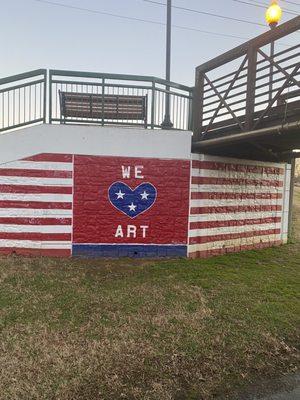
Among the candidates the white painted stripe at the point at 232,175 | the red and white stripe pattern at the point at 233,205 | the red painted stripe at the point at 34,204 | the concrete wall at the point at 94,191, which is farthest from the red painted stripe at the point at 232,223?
the red painted stripe at the point at 34,204

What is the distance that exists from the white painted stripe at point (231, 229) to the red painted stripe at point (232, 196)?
0.84m

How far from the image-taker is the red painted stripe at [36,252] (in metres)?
8.04

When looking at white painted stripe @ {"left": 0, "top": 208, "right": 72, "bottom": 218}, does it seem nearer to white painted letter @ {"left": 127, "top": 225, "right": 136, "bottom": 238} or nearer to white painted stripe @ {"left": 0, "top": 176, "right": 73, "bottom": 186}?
white painted stripe @ {"left": 0, "top": 176, "right": 73, "bottom": 186}

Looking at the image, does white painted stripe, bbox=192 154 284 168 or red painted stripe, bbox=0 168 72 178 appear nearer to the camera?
red painted stripe, bbox=0 168 72 178

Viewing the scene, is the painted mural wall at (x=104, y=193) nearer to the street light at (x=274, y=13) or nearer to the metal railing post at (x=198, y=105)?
the metal railing post at (x=198, y=105)

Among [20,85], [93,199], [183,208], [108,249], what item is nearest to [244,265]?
[183,208]

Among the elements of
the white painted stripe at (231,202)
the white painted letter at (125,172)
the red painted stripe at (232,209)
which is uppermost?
the white painted letter at (125,172)

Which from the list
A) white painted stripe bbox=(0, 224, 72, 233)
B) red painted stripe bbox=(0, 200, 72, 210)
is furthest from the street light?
white painted stripe bbox=(0, 224, 72, 233)

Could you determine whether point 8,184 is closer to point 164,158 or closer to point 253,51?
point 164,158

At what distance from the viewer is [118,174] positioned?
825 centimetres

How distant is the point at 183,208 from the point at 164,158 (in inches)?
53.4

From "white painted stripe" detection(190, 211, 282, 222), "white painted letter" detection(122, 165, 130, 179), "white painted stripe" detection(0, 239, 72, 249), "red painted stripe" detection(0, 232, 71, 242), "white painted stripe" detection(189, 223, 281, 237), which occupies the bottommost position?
"white painted stripe" detection(0, 239, 72, 249)

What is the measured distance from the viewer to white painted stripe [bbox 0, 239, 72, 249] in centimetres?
802

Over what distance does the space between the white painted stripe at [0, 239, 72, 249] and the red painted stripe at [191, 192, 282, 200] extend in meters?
3.44
